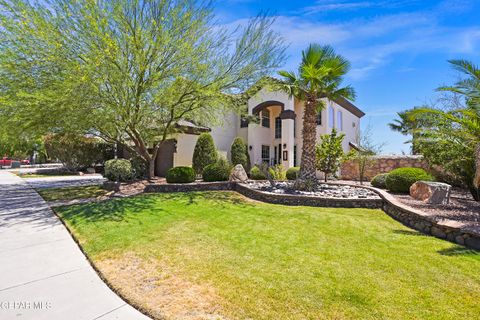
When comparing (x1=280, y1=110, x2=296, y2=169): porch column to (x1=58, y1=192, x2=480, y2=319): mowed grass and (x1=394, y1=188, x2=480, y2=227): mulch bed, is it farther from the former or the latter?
(x1=58, y1=192, x2=480, y2=319): mowed grass

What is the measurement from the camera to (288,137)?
1856 cm

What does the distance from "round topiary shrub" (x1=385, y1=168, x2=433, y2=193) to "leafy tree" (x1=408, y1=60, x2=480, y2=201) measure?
0.90m

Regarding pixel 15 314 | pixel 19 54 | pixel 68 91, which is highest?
pixel 19 54

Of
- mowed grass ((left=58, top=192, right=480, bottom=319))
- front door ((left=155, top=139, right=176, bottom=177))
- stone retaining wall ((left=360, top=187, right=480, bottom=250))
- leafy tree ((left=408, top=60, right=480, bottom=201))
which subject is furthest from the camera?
front door ((left=155, top=139, right=176, bottom=177))

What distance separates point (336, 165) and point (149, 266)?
41.4ft

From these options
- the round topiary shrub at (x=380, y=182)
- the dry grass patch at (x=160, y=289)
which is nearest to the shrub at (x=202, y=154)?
the round topiary shrub at (x=380, y=182)

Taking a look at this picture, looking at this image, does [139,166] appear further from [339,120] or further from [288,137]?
[339,120]

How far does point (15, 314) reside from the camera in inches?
120

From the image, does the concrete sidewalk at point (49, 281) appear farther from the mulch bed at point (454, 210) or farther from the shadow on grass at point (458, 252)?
the mulch bed at point (454, 210)

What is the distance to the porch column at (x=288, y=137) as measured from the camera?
60.9 feet

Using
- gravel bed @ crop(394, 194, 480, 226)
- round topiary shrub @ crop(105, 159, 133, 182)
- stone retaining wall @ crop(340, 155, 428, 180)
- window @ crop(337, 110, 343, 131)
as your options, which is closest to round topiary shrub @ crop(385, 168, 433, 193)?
gravel bed @ crop(394, 194, 480, 226)

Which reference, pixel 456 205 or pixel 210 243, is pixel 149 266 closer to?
pixel 210 243

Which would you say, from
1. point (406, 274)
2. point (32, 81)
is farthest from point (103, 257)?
point (32, 81)

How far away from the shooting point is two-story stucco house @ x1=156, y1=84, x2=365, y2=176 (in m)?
17.6
